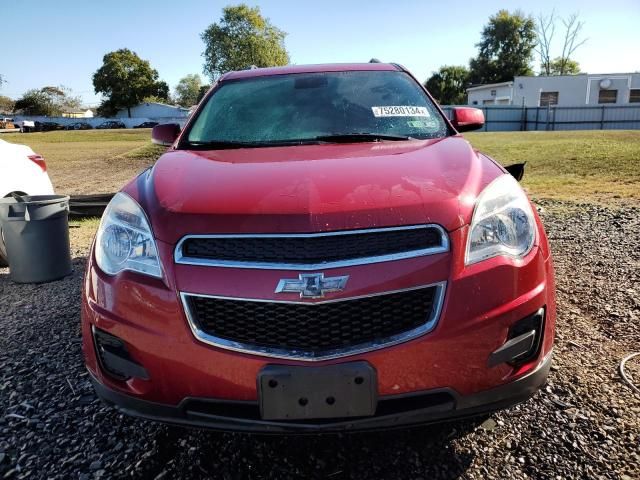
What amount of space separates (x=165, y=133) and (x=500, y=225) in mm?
2388

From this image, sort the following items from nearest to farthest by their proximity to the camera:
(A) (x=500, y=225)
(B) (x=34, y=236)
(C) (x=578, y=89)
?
(A) (x=500, y=225)
(B) (x=34, y=236)
(C) (x=578, y=89)

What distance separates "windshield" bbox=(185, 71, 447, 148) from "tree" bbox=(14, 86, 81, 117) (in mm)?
90301

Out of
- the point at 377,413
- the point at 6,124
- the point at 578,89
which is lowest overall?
the point at 377,413

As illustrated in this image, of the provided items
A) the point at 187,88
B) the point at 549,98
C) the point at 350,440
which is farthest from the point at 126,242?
the point at 187,88

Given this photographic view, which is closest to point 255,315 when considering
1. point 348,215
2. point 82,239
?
point 348,215

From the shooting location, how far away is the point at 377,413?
5.70 feet

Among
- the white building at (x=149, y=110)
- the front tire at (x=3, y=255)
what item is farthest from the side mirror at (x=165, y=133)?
the white building at (x=149, y=110)

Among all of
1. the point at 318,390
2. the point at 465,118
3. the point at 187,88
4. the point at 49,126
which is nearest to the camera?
the point at 318,390

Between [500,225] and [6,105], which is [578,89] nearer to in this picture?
[500,225]

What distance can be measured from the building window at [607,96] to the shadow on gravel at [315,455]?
143ft

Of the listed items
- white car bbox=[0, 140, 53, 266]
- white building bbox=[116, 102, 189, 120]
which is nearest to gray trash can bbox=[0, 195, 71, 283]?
white car bbox=[0, 140, 53, 266]

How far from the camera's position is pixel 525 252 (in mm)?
1871

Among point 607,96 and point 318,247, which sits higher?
point 607,96

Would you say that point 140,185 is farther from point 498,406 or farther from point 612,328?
point 612,328
